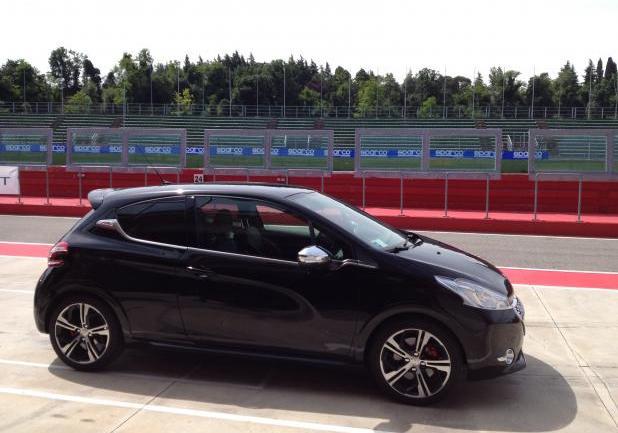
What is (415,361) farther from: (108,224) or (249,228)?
(108,224)

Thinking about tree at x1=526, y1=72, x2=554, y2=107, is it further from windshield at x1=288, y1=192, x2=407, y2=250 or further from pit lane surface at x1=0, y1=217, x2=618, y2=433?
windshield at x1=288, y1=192, x2=407, y2=250

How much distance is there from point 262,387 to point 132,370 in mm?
1138

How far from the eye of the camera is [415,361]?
4.73m

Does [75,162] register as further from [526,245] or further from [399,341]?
[399,341]

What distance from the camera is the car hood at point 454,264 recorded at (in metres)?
4.89

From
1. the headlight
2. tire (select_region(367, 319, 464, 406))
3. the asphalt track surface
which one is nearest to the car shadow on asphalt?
tire (select_region(367, 319, 464, 406))

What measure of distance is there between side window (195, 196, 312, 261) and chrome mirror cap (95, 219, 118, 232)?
0.70 meters

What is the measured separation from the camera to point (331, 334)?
4852mm

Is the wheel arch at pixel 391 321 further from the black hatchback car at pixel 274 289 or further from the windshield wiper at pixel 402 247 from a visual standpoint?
the windshield wiper at pixel 402 247

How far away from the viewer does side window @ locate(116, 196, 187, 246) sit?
5.36 metres

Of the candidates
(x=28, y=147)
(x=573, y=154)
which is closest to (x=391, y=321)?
(x=573, y=154)

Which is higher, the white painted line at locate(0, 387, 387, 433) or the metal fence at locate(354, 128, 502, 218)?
the metal fence at locate(354, 128, 502, 218)

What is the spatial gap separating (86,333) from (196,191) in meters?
1.43

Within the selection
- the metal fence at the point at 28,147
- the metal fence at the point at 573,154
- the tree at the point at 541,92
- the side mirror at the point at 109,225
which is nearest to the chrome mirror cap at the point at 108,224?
the side mirror at the point at 109,225
